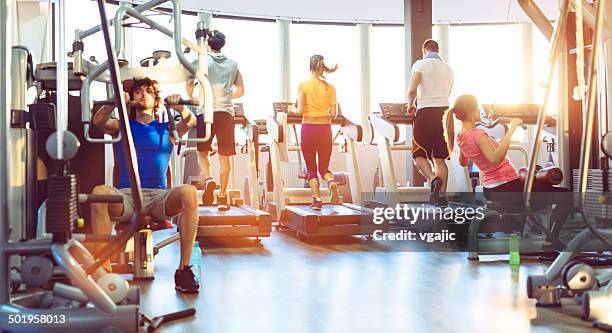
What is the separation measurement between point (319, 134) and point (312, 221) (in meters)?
0.79

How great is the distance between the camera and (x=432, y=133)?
5527 millimetres

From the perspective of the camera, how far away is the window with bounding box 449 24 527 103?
1113 cm

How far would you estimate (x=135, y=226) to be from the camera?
6.63ft

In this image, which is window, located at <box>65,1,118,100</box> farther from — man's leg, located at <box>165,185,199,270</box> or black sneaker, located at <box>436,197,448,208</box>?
man's leg, located at <box>165,185,199,270</box>

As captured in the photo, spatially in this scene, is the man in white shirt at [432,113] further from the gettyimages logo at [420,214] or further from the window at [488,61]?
the window at [488,61]

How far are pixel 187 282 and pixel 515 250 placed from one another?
204cm

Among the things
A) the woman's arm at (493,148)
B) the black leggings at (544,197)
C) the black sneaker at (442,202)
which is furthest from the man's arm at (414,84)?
the black leggings at (544,197)

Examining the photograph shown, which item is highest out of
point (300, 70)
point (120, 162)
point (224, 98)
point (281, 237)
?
point (300, 70)

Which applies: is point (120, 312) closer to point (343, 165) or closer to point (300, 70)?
point (343, 165)

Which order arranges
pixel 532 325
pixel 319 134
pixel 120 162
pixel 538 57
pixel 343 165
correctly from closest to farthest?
pixel 532 325, pixel 120 162, pixel 319 134, pixel 343 165, pixel 538 57

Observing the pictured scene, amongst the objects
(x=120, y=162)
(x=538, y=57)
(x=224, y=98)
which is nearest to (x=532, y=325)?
(x=120, y=162)

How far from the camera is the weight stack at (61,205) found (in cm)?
198

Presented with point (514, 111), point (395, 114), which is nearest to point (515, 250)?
point (395, 114)
